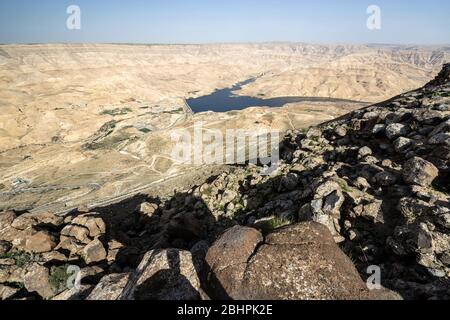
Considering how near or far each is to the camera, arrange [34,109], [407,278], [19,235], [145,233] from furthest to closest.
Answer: [34,109]
[145,233]
[19,235]
[407,278]

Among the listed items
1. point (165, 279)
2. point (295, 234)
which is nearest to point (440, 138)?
point (295, 234)

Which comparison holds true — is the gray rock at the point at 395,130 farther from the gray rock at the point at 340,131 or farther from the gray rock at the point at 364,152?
the gray rock at the point at 340,131

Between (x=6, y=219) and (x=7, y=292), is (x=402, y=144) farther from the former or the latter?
(x=6, y=219)

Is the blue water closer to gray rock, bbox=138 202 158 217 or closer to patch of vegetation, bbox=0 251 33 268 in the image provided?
gray rock, bbox=138 202 158 217

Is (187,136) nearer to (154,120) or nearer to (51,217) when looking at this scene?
(154,120)

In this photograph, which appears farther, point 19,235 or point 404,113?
point 404,113
